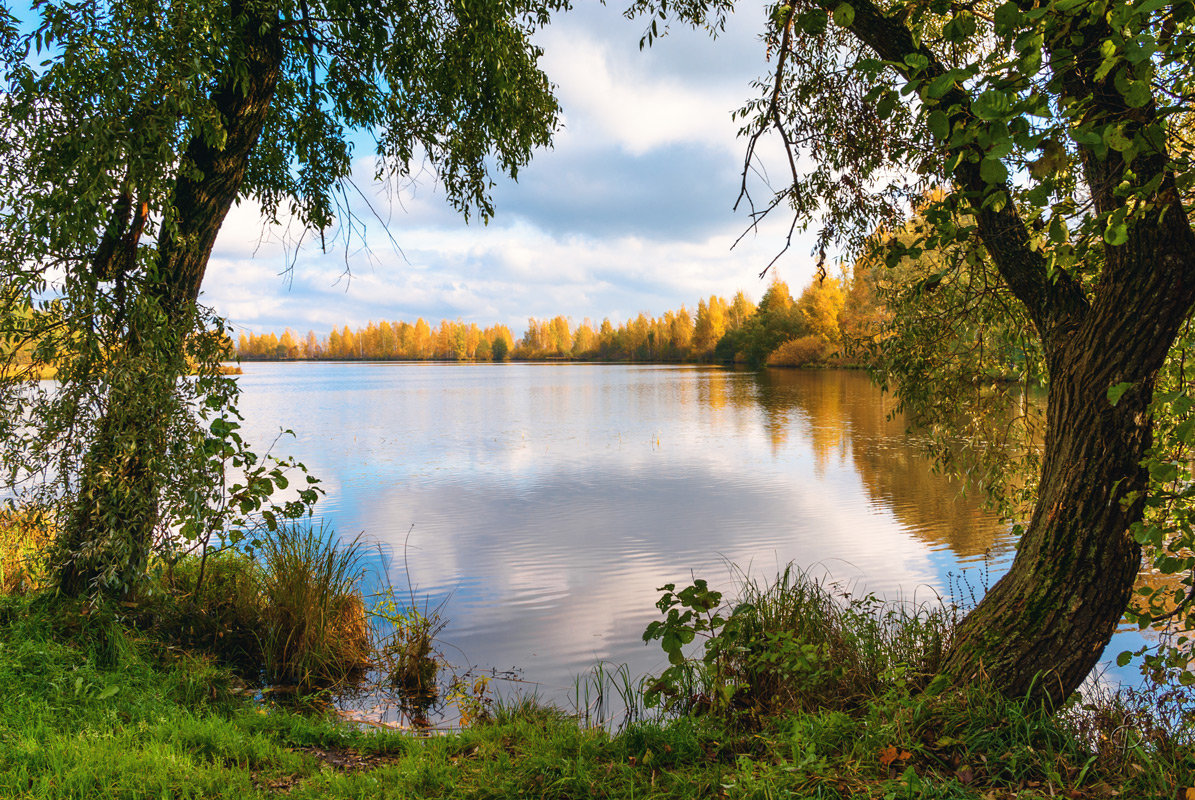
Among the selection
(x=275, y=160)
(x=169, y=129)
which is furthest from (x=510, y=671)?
(x=275, y=160)

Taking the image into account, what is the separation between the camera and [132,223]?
441cm

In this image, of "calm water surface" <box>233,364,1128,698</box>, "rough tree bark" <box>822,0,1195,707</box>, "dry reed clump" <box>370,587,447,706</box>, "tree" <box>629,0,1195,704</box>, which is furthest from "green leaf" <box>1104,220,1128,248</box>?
"dry reed clump" <box>370,587,447,706</box>

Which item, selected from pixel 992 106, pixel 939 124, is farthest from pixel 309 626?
pixel 992 106

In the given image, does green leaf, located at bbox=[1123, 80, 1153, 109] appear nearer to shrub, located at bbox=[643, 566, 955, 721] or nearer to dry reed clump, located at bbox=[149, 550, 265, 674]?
shrub, located at bbox=[643, 566, 955, 721]

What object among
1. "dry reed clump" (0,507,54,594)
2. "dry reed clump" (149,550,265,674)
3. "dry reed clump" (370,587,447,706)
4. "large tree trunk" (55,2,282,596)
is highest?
"large tree trunk" (55,2,282,596)

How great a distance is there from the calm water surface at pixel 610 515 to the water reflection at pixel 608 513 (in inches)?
1.4

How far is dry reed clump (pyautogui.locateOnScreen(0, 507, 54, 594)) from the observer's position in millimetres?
4492

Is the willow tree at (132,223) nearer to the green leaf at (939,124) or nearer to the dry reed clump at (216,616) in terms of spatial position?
the dry reed clump at (216,616)

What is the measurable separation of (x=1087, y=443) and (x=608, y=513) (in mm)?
7918

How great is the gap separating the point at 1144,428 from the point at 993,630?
46.9 inches

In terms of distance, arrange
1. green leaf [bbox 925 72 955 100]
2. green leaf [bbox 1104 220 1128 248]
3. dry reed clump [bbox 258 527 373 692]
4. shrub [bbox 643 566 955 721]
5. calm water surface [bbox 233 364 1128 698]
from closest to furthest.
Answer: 1. green leaf [bbox 925 72 955 100]
2. green leaf [bbox 1104 220 1128 248]
3. shrub [bbox 643 566 955 721]
4. dry reed clump [bbox 258 527 373 692]
5. calm water surface [bbox 233 364 1128 698]

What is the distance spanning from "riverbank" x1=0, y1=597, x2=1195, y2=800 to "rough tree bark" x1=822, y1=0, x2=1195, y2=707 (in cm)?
29

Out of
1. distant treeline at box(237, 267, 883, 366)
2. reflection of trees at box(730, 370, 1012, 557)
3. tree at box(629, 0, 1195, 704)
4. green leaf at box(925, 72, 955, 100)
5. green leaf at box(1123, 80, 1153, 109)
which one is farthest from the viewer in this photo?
distant treeline at box(237, 267, 883, 366)

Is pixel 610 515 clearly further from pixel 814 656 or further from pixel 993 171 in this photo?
pixel 993 171
